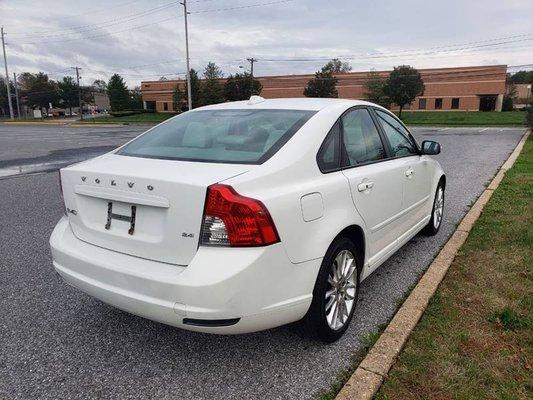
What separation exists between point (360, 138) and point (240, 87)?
5488 cm

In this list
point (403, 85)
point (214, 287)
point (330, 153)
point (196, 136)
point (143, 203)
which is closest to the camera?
point (214, 287)

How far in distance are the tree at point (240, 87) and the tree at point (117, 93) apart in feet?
79.6

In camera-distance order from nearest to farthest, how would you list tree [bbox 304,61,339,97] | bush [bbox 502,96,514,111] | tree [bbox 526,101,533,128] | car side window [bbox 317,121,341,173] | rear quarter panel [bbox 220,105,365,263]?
rear quarter panel [bbox 220,105,365,263]
car side window [bbox 317,121,341,173]
tree [bbox 526,101,533,128]
tree [bbox 304,61,339,97]
bush [bbox 502,96,514,111]

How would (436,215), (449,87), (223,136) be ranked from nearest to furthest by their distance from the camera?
(223,136)
(436,215)
(449,87)

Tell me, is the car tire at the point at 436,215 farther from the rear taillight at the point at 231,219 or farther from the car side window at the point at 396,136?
the rear taillight at the point at 231,219

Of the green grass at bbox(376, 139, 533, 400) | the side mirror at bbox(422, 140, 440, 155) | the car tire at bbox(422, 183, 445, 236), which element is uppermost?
the side mirror at bbox(422, 140, 440, 155)

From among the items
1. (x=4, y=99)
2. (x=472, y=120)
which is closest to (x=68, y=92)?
(x=4, y=99)

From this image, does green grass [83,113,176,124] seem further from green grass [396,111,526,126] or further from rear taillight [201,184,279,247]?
rear taillight [201,184,279,247]

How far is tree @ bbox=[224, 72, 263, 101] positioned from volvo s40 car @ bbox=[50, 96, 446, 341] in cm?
5429

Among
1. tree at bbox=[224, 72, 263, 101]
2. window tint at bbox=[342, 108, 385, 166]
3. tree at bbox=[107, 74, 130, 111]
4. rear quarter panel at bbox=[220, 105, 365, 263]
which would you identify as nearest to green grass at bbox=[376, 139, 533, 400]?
rear quarter panel at bbox=[220, 105, 365, 263]

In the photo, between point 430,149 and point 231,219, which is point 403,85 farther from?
point 231,219

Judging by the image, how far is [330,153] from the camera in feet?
9.72


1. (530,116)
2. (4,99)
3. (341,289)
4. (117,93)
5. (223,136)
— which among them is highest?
(117,93)

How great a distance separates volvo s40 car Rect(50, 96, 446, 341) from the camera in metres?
2.29
